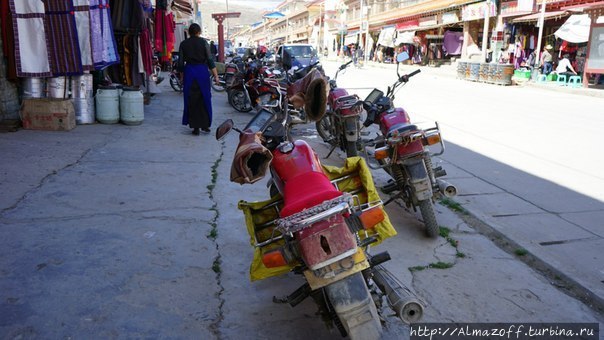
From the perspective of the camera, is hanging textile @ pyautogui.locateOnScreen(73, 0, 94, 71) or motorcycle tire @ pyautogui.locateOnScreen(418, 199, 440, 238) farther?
hanging textile @ pyautogui.locateOnScreen(73, 0, 94, 71)

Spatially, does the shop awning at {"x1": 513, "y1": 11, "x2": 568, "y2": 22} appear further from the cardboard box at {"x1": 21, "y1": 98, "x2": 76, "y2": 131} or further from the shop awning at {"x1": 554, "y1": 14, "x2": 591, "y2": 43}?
the cardboard box at {"x1": 21, "y1": 98, "x2": 76, "y2": 131}

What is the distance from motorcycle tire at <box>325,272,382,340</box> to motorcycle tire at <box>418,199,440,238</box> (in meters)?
1.89

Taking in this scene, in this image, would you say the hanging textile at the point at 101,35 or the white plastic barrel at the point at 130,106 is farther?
the white plastic barrel at the point at 130,106

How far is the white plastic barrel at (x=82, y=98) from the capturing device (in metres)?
7.68

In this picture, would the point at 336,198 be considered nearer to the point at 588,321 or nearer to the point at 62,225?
the point at 588,321

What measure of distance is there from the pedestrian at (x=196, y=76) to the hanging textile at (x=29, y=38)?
2020mm

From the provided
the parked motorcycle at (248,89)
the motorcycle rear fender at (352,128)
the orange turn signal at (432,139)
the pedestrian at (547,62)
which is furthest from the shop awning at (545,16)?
the orange turn signal at (432,139)

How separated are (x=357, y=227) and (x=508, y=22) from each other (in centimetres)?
2482

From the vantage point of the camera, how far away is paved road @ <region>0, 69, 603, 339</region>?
8.63ft

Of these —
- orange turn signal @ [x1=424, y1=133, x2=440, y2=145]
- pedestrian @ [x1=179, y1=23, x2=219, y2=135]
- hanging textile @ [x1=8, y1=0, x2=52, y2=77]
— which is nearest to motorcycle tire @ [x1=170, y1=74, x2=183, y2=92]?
pedestrian @ [x1=179, y1=23, x2=219, y2=135]

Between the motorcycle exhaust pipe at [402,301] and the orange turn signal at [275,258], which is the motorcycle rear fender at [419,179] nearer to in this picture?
the motorcycle exhaust pipe at [402,301]

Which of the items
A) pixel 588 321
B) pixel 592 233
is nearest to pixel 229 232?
pixel 588 321

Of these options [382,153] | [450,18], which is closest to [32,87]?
[382,153]

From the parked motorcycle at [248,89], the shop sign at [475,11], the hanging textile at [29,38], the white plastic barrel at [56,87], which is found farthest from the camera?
the shop sign at [475,11]
